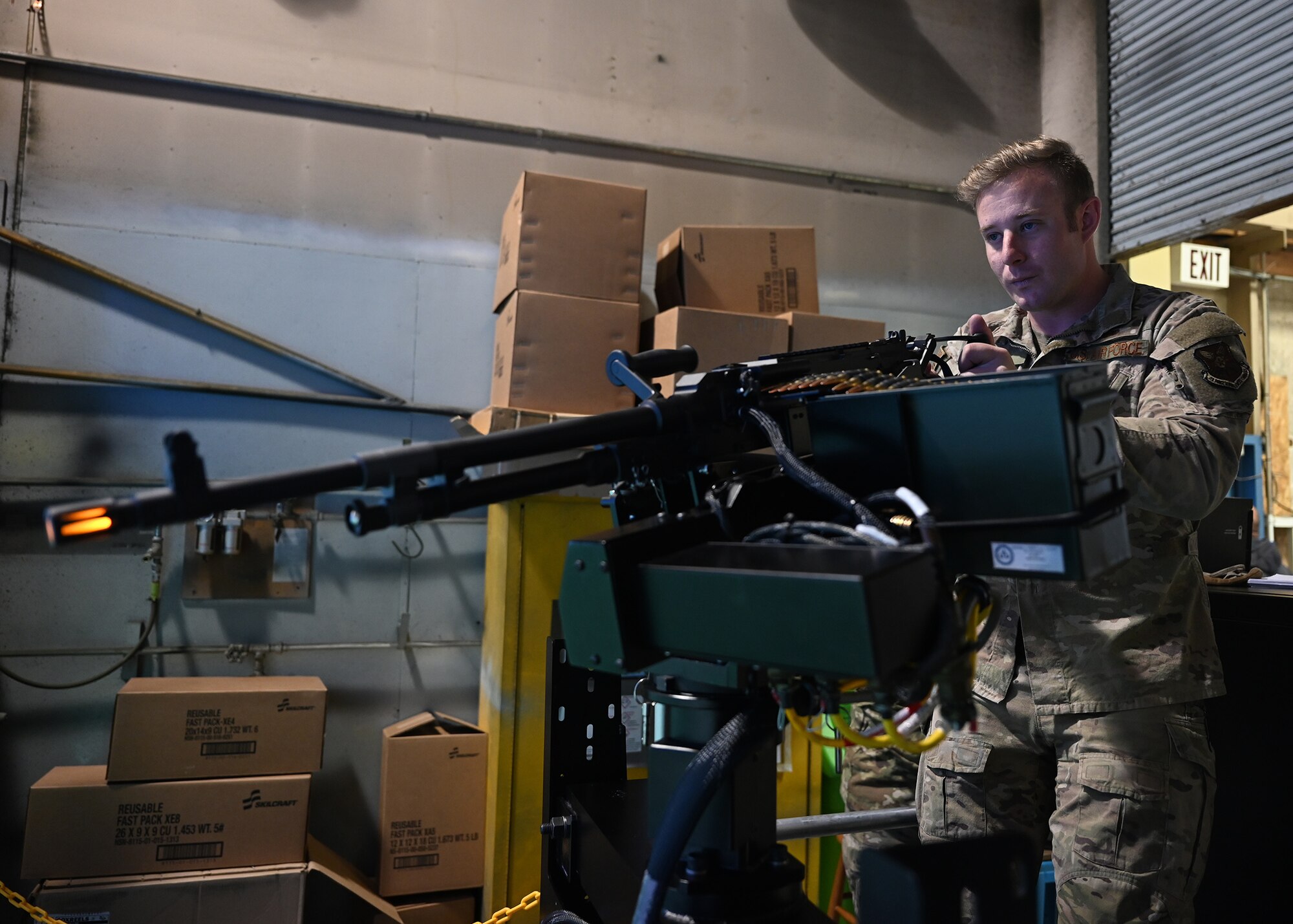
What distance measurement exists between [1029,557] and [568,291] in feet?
6.50

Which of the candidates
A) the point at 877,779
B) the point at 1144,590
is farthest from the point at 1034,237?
the point at 877,779

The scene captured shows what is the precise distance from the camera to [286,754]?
222cm

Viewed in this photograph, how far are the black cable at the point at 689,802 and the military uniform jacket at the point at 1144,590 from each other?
2.14ft

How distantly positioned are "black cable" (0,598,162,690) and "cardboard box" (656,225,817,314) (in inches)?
70.3

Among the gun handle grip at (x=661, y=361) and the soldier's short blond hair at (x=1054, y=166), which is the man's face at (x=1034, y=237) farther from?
the gun handle grip at (x=661, y=361)

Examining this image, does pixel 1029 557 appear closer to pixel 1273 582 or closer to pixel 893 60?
pixel 1273 582

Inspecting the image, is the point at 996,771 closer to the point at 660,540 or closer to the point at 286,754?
the point at 660,540

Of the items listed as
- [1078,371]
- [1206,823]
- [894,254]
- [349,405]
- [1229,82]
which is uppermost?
[1229,82]

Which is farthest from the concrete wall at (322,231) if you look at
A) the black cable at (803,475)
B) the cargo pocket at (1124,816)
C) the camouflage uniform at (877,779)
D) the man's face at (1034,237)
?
the black cable at (803,475)

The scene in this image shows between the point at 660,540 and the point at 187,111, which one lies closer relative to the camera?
the point at 660,540

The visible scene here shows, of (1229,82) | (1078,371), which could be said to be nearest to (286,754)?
(1078,371)

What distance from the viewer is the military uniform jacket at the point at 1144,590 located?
3.84 ft

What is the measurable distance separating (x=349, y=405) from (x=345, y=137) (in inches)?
34.4

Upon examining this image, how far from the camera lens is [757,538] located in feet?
2.18
